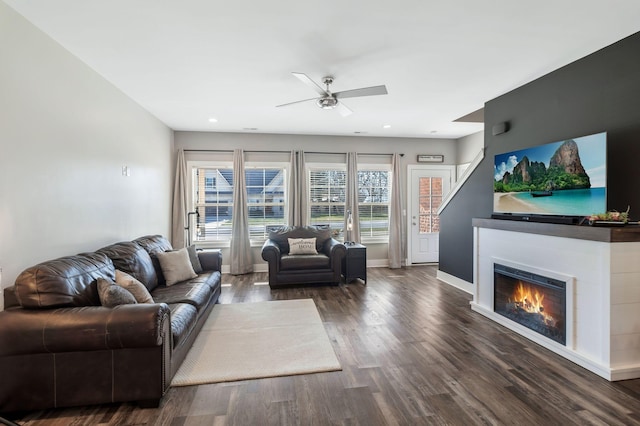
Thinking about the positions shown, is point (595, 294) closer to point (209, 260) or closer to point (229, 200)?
point (209, 260)

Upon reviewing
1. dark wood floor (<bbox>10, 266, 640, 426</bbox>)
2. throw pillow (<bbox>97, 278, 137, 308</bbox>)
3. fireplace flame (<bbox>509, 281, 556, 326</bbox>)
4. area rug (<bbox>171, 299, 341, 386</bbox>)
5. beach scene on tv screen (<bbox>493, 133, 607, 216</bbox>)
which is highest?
beach scene on tv screen (<bbox>493, 133, 607, 216</bbox>)

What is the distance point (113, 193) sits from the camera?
3.67m

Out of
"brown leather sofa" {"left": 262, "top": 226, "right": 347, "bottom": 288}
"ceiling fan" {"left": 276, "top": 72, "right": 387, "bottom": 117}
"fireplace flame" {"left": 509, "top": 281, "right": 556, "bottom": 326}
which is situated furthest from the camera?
"brown leather sofa" {"left": 262, "top": 226, "right": 347, "bottom": 288}

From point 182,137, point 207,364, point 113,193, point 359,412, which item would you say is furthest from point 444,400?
point 182,137

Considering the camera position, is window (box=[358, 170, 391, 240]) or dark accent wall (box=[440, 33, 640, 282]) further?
window (box=[358, 170, 391, 240])

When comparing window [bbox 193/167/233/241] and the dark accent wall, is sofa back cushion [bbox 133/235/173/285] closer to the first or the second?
window [bbox 193/167/233/241]

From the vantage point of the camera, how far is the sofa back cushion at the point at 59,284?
6.73ft

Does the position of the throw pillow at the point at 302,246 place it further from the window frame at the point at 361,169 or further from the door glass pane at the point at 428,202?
the door glass pane at the point at 428,202

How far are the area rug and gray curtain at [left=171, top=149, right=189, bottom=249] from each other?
2371mm

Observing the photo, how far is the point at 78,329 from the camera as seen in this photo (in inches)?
77.5

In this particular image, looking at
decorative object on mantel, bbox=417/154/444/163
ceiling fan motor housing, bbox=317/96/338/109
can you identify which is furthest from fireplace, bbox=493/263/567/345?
decorative object on mantel, bbox=417/154/444/163

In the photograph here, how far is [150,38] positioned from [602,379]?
4.72 m

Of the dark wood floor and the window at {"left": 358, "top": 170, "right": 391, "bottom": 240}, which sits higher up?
the window at {"left": 358, "top": 170, "right": 391, "bottom": 240}

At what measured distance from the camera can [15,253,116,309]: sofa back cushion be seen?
80.7 inches
